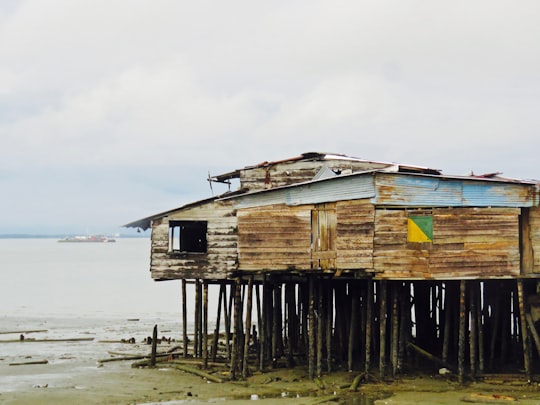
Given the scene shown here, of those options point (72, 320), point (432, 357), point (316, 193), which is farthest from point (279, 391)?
point (72, 320)

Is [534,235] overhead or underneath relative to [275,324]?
overhead

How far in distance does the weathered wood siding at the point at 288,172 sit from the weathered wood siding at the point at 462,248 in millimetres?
5249

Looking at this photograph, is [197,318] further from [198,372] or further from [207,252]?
[207,252]

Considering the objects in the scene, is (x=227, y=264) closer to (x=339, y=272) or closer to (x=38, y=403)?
(x=339, y=272)

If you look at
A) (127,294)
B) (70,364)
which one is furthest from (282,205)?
(127,294)

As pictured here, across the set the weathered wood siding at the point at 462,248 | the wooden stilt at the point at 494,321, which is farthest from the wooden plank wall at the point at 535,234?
the wooden stilt at the point at 494,321

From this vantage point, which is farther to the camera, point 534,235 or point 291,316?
point 291,316

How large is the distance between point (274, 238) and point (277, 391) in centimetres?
444

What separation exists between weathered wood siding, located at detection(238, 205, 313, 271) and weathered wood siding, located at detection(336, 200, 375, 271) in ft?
3.54

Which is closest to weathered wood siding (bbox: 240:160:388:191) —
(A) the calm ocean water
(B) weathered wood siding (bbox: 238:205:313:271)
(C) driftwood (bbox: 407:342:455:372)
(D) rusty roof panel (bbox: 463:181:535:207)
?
(B) weathered wood siding (bbox: 238:205:313:271)

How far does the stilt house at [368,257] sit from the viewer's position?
65.9ft

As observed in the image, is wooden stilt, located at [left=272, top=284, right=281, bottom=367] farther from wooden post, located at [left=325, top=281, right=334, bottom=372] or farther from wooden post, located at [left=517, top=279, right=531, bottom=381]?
wooden post, located at [left=517, top=279, right=531, bottom=381]

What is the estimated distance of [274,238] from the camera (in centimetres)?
2214

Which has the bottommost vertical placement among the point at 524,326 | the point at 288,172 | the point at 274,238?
the point at 524,326
